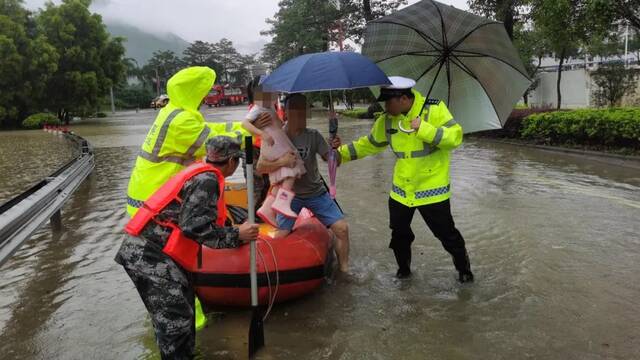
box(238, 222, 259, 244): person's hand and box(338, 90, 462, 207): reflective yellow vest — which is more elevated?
box(338, 90, 462, 207): reflective yellow vest

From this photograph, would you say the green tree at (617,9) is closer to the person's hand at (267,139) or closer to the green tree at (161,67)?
the person's hand at (267,139)

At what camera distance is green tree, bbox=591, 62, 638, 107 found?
21266mm

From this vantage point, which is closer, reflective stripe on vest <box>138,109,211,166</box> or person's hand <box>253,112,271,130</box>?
reflective stripe on vest <box>138,109,211,166</box>

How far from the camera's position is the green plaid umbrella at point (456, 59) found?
437cm

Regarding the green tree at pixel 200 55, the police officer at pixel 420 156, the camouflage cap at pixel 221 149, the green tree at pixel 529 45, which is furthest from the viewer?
the green tree at pixel 200 55

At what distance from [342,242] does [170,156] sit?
1.91m

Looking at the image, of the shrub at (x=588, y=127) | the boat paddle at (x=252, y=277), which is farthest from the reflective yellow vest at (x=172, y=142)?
the shrub at (x=588, y=127)

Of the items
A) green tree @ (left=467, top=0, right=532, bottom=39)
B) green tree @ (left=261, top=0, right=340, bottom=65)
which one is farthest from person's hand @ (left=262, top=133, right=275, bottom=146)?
green tree @ (left=261, top=0, right=340, bottom=65)

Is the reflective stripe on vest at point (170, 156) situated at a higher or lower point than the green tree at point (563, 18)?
lower

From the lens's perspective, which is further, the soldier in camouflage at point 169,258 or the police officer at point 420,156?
the police officer at point 420,156

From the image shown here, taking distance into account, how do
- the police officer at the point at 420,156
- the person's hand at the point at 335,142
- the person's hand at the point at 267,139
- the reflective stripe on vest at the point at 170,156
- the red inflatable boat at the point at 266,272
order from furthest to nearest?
the person's hand at the point at 335,142 < the person's hand at the point at 267,139 < the police officer at the point at 420,156 < the red inflatable boat at the point at 266,272 < the reflective stripe on vest at the point at 170,156

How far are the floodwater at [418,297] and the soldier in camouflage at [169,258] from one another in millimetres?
769

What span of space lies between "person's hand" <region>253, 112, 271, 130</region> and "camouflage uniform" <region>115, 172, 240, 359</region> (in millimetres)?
1495

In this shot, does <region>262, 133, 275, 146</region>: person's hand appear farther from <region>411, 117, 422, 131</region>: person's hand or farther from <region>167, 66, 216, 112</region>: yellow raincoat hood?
<region>411, 117, 422, 131</region>: person's hand
